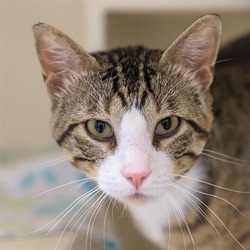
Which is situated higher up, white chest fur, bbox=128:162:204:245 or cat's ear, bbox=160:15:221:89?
cat's ear, bbox=160:15:221:89

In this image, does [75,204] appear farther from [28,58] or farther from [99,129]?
[28,58]

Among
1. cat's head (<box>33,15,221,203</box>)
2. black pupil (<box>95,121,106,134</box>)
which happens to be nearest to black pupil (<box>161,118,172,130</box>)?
cat's head (<box>33,15,221,203</box>)

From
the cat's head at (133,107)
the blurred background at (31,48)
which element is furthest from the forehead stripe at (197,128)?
the blurred background at (31,48)

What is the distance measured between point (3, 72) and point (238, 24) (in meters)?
0.79

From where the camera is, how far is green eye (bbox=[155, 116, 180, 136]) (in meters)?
0.89

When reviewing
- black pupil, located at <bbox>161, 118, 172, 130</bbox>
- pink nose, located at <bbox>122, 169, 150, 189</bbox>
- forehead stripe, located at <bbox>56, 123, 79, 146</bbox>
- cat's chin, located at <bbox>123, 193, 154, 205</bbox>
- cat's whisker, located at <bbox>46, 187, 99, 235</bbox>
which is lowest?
cat's whisker, located at <bbox>46, 187, 99, 235</bbox>

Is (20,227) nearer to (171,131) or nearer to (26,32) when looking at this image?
(171,131)

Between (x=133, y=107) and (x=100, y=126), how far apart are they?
0.22 feet

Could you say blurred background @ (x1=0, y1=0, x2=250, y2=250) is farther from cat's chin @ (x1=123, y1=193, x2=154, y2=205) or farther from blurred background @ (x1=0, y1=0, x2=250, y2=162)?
cat's chin @ (x1=123, y1=193, x2=154, y2=205)

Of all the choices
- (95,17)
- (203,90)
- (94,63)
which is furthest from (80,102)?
(95,17)

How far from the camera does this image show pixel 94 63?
0.92 m

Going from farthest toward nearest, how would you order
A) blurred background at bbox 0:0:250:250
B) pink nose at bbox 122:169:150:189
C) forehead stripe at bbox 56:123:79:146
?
blurred background at bbox 0:0:250:250 → forehead stripe at bbox 56:123:79:146 → pink nose at bbox 122:169:150:189

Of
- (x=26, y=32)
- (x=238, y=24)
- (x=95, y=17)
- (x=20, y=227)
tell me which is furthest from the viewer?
(x=26, y=32)

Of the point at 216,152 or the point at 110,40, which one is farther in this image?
the point at 110,40
